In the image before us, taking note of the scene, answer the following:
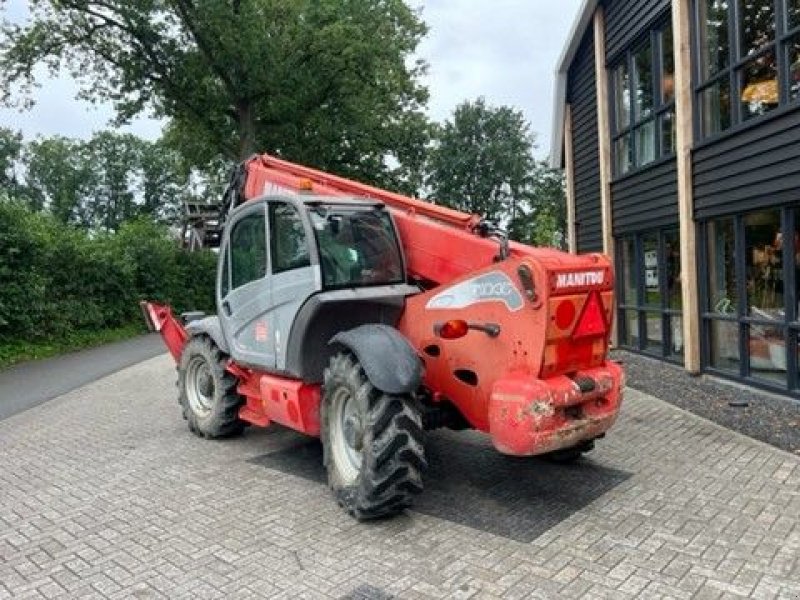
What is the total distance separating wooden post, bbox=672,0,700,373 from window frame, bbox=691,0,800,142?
0.09 metres

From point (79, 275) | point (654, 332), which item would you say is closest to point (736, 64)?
point (654, 332)

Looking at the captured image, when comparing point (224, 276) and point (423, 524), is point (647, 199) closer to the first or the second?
point (224, 276)

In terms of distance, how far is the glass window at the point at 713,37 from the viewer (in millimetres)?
8992

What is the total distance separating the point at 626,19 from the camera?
12.1 m

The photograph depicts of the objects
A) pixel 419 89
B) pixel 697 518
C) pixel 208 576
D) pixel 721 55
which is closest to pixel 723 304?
pixel 721 55

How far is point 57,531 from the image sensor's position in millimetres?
4727

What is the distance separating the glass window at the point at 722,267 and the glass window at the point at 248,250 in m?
5.98

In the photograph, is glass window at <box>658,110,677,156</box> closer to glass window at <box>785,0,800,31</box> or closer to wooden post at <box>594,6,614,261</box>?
wooden post at <box>594,6,614,261</box>

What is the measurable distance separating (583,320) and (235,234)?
11.3 ft

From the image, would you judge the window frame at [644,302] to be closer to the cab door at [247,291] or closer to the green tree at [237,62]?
the cab door at [247,291]

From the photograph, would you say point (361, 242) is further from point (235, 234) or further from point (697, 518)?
point (697, 518)

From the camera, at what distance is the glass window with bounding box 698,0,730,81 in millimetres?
8992

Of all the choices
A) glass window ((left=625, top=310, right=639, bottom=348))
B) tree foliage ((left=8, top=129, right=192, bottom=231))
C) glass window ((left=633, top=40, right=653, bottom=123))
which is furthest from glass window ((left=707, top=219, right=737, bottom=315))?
tree foliage ((left=8, top=129, right=192, bottom=231))

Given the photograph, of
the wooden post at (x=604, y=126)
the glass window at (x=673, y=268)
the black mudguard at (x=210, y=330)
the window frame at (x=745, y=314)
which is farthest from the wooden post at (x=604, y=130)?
the black mudguard at (x=210, y=330)
